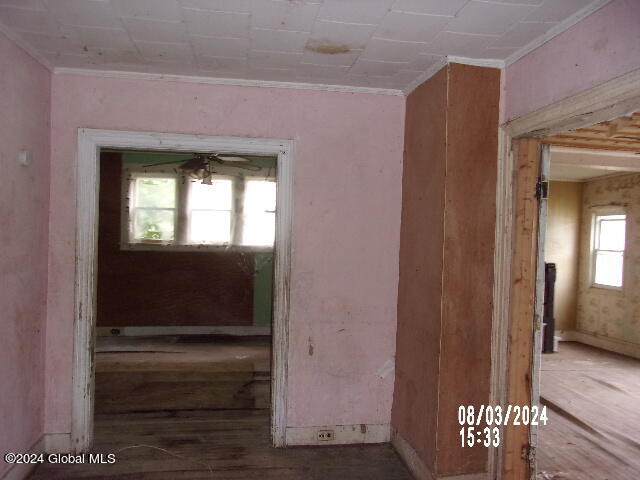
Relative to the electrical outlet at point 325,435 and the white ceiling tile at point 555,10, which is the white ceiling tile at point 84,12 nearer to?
the white ceiling tile at point 555,10

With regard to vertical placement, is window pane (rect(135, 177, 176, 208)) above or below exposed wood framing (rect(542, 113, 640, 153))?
below

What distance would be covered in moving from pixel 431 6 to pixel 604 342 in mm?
6851

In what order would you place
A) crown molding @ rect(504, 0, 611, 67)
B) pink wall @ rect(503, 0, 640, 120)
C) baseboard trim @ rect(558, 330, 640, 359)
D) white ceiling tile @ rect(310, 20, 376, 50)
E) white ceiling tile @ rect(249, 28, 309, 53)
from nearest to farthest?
pink wall @ rect(503, 0, 640, 120), crown molding @ rect(504, 0, 611, 67), white ceiling tile @ rect(310, 20, 376, 50), white ceiling tile @ rect(249, 28, 309, 53), baseboard trim @ rect(558, 330, 640, 359)

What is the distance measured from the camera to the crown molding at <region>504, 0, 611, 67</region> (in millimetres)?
2144

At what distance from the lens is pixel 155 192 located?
7117mm

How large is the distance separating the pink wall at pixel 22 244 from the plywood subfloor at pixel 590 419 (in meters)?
3.40

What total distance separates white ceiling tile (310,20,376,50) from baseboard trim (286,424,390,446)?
8.68 ft

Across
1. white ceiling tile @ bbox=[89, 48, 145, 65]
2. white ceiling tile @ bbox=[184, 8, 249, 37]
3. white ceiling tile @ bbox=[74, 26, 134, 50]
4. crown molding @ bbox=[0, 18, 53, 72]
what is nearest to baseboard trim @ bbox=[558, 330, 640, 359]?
white ceiling tile @ bbox=[184, 8, 249, 37]

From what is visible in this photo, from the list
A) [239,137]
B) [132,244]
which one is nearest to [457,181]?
[239,137]

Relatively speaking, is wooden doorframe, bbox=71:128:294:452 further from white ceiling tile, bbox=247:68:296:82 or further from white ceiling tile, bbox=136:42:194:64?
white ceiling tile, bbox=136:42:194:64

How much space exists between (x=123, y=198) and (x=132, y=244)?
0.68 m

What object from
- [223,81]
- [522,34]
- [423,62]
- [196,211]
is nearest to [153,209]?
[196,211]

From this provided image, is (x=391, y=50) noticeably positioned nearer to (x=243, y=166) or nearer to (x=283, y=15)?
(x=283, y=15)

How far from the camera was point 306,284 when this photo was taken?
11.7ft
